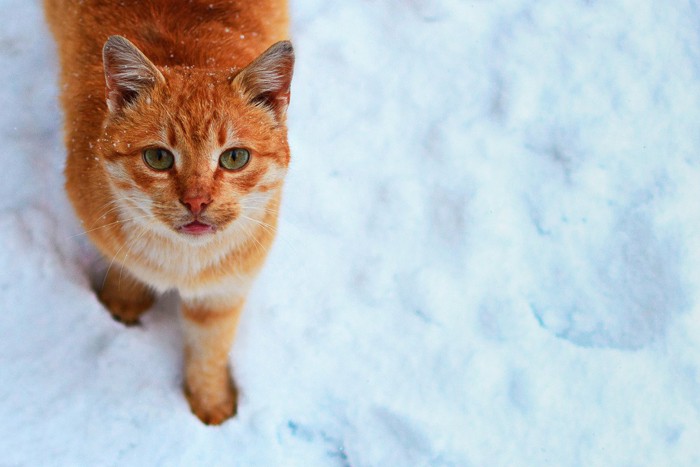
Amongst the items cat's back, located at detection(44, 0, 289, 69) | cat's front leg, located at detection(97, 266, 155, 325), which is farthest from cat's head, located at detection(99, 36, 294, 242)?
cat's front leg, located at detection(97, 266, 155, 325)

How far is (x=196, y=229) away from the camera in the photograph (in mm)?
2139

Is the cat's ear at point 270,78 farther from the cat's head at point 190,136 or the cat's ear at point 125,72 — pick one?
the cat's ear at point 125,72

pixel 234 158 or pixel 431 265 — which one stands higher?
pixel 234 158

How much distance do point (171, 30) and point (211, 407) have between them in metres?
1.53

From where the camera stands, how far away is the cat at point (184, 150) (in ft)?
6.94

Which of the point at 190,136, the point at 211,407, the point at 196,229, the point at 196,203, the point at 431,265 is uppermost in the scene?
the point at 190,136

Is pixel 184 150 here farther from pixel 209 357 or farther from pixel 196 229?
pixel 209 357

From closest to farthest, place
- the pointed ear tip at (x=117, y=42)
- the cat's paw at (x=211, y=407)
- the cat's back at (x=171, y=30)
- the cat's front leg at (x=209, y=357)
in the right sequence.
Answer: the pointed ear tip at (x=117, y=42) → the cat's back at (x=171, y=30) → the cat's front leg at (x=209, y=357) → the cat's paw at (x=211, y=407)

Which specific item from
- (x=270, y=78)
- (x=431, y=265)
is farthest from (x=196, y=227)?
(x=431, y=265)

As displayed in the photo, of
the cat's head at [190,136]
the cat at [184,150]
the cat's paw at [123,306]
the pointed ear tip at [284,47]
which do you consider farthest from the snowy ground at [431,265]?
the pointed ear tip at [284,47]

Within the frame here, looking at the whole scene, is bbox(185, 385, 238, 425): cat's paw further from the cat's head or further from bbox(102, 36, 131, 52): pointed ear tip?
bbox(102, 36, 131, 52): pointed ear tip

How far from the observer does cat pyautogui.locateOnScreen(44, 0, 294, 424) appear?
2115 mm

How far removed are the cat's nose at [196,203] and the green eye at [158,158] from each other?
0.14m

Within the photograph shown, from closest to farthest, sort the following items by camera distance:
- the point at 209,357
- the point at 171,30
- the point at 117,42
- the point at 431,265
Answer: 1. the point at 117,42
2. the point at 171,30
3. the point at 209,357
4. the point at 431,265
